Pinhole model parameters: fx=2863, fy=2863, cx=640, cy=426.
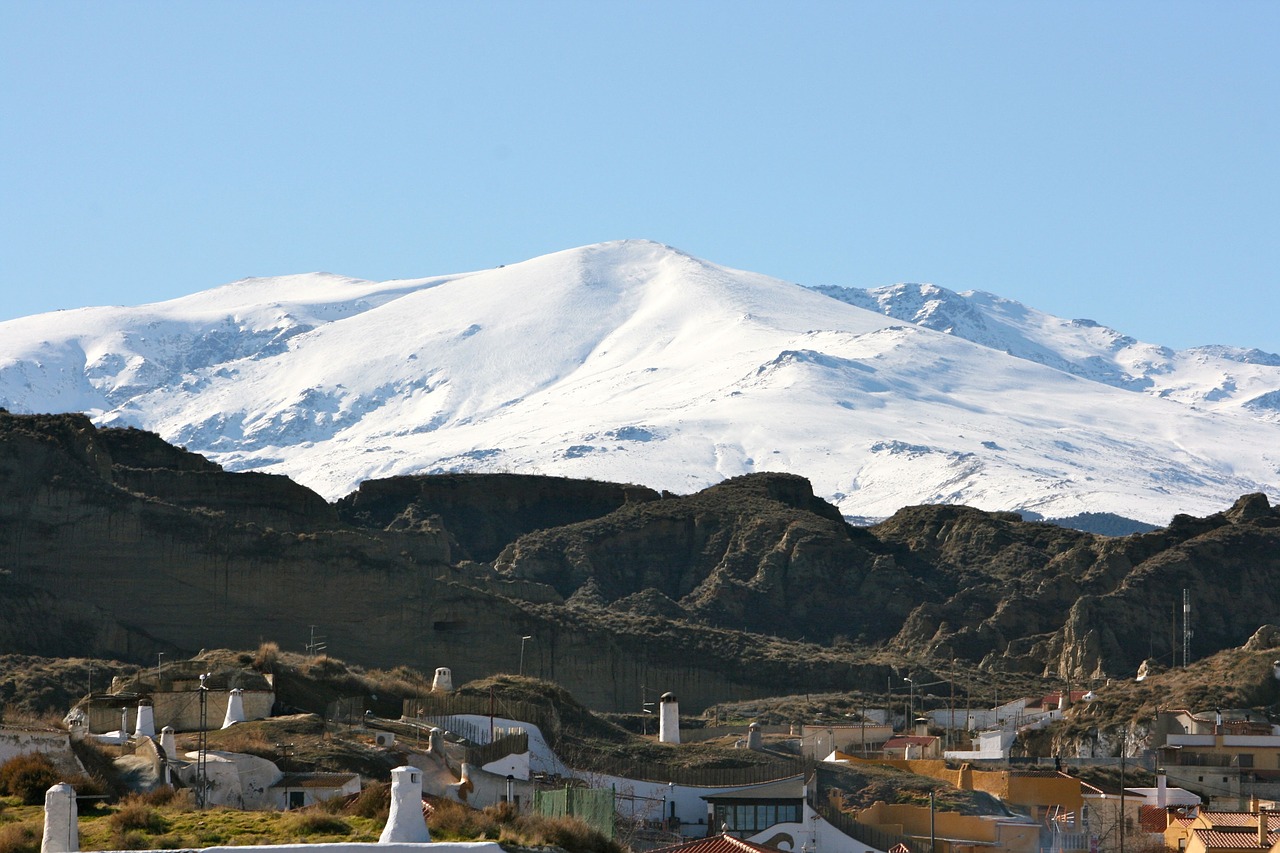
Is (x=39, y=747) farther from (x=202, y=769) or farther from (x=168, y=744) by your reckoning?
(x=168, y=744)

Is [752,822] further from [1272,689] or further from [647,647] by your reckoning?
[647,647]

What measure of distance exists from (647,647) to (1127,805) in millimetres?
58318

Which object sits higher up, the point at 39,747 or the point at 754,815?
the point at 39,747

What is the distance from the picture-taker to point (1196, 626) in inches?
4793

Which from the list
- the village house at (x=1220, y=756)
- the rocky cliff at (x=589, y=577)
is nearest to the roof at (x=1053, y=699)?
the rocky cliff at (x=589, y=577)

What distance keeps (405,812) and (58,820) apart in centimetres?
256

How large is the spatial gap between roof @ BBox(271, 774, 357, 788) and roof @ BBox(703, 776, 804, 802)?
22.5 ft

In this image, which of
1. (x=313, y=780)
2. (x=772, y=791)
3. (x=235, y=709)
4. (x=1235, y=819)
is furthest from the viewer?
(x=1235, y=819)

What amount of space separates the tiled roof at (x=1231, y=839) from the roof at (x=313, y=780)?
12976 millimetres

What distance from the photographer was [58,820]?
68.7ft

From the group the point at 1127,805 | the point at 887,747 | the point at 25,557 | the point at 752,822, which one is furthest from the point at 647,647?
Result: the point at 752,822

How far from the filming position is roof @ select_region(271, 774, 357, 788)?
3163 cm

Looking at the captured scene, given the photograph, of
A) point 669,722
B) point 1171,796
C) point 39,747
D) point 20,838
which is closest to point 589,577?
point 669,722

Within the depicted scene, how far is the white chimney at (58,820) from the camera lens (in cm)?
2091
